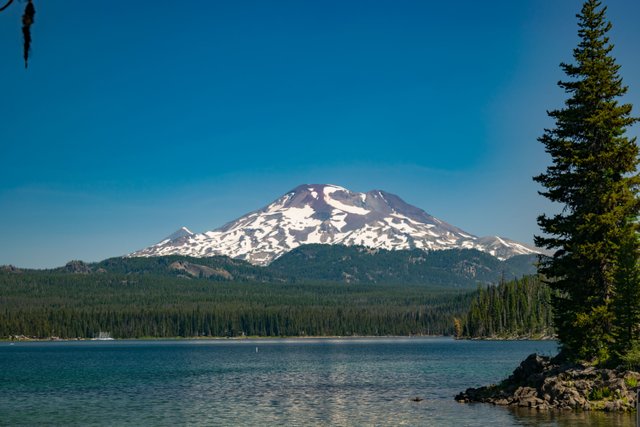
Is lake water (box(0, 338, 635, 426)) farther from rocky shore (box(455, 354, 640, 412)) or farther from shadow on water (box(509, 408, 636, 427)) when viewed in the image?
rocky shore (box(455, 354, 640, 412))

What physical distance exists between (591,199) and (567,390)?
45.9 feet

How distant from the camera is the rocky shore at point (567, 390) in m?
47.9

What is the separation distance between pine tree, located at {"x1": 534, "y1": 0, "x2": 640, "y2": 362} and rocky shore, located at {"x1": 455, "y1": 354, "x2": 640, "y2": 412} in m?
1.68

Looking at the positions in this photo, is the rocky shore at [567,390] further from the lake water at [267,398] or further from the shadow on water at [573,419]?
the lake water at [267,398]

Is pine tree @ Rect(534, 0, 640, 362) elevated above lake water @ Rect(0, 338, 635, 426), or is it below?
above

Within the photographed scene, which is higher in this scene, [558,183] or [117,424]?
[558,183]

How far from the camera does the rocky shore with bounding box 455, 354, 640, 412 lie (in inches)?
1885

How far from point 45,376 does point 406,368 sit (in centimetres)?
5405

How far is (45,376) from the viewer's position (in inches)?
4080

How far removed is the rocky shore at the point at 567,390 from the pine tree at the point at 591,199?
1.68 m

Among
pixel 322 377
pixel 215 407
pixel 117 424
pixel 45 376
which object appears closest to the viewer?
pixel 117 424

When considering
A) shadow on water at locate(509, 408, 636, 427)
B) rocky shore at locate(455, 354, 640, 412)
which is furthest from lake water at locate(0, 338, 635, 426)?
rocky shore at locate(455, 354, 640, 412)

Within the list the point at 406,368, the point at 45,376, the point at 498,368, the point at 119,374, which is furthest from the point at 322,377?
the point at 45,376

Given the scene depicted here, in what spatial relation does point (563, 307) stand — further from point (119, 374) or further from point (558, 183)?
point (119, 374)
